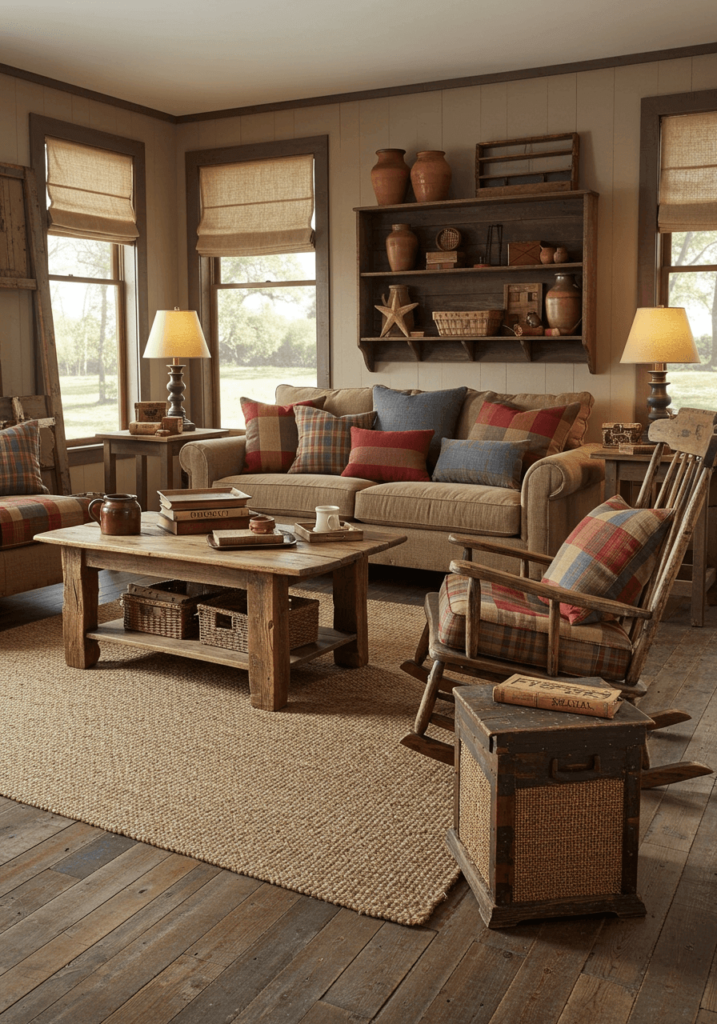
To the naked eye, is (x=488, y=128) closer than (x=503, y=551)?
No

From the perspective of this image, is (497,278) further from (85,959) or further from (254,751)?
(85,959)

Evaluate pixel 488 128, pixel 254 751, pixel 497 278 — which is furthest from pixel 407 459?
pixel 254 751

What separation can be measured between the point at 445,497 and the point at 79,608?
6.08 ft

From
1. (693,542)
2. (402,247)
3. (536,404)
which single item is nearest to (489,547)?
(693,542)

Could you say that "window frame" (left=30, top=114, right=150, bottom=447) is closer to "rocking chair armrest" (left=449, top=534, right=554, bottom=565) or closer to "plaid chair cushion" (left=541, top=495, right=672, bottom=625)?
"rocking chair armrest" (left=449, top=534, right=554, bottom=565)

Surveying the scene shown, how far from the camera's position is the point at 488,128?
555 cm

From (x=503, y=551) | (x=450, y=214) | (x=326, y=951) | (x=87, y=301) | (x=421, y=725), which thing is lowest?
(x=326, y=951)

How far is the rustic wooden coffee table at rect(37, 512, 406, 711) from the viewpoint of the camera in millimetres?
3131

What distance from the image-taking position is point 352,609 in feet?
11.6

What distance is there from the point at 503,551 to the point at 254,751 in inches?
37.6

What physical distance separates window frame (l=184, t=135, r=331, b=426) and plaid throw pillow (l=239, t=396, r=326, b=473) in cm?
77

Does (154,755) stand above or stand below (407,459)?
below

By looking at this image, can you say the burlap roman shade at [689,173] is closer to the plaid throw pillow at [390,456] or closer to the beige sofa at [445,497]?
the beige sofa at [445,497]

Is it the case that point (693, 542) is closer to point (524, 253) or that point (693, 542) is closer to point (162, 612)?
point (524, 253)
